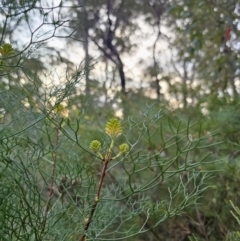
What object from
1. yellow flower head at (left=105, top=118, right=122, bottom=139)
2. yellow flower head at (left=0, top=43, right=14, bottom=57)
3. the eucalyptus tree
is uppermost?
the eucalyptus tree

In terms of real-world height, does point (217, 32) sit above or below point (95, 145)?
above

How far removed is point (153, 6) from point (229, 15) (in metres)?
1.53

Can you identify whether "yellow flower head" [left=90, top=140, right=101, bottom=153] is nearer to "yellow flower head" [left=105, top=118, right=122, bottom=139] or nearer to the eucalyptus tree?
"yellow flower head" [left=105, top=118, right=122, bottom=139]

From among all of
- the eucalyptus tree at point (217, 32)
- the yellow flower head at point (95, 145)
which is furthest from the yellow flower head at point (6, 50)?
the eucalyptus tree at point (217, 32)

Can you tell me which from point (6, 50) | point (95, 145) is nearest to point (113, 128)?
point (95, 145)

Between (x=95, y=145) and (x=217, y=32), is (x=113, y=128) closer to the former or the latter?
(x=95, y=145)

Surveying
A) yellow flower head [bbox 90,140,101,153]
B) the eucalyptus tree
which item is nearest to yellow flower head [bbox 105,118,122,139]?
yellow flower head [bbox 90,140,101,153]

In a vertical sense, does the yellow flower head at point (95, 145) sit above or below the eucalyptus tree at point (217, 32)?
below

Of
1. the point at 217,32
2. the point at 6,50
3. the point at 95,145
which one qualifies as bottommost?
the point at 95,145

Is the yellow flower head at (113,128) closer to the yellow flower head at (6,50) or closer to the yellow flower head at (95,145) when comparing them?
the yellow flower head at (95,145)

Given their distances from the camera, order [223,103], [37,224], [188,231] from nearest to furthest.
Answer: [37,224], [188,231], [223,103]

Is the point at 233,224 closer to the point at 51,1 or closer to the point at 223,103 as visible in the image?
the point at 223,103

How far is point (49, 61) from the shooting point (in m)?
1.07

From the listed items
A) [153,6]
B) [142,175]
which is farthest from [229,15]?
[153,6]
